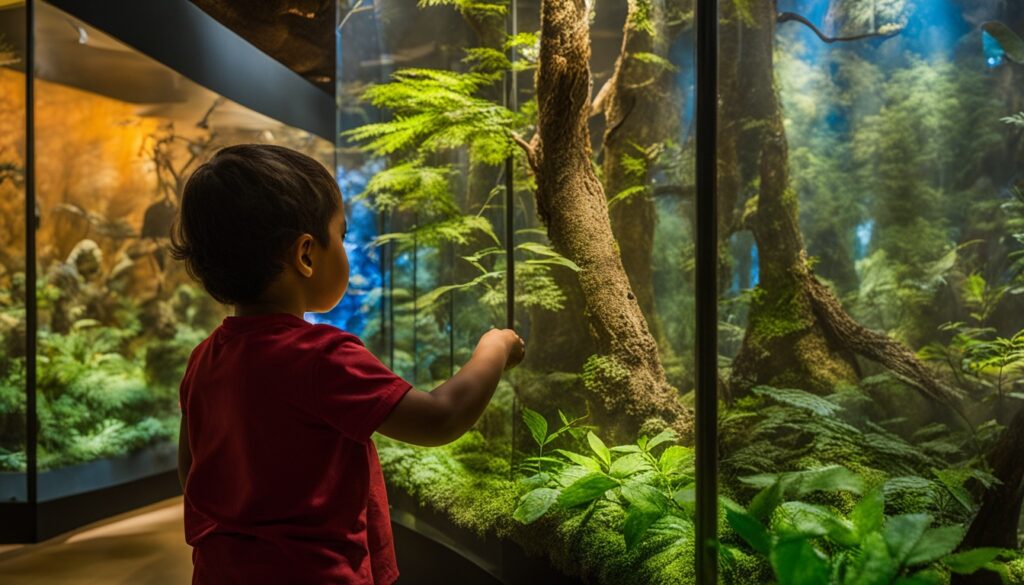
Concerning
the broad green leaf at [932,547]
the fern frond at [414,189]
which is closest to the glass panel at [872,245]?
the broad green leaf at [932,547]

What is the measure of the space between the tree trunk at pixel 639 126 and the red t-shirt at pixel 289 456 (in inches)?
59.3

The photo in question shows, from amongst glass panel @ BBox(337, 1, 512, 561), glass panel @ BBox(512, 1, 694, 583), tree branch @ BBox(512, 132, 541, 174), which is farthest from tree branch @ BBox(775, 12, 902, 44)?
glass panel @ BBox(337, 1, 512, 561)

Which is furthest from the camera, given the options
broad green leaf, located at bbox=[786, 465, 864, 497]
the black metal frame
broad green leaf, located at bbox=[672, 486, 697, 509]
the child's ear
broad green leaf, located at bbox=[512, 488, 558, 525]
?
the black metal frame

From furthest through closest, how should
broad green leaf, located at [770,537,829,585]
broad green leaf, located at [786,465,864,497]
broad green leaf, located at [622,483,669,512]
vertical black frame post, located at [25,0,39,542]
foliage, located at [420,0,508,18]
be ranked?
vertical black frame post, located at [25,0,39,542], foliage, located at [420,0,508,18], broad green leaf, located at [622,483,669,512], broad green leaf, located at [786,465,864,497], broad green leaf, located at [770,537,829,585]

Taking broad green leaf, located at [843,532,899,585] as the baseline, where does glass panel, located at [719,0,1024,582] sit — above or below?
above

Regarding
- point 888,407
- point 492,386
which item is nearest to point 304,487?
point 492,386

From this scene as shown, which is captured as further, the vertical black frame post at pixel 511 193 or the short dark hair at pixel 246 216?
the vertical black frame post at pixel 511 193

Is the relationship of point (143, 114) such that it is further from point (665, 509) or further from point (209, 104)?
point (665, 509)

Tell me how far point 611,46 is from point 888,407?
62.6 inches

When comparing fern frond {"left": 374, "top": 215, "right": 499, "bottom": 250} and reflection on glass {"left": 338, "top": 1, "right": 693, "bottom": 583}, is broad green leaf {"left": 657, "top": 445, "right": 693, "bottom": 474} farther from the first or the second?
fern frond {"left": 374, "top": 215, "right": 499, "bottom": 250}

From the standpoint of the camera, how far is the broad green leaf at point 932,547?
132 cm

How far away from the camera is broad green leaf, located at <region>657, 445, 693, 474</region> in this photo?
6.94 ft

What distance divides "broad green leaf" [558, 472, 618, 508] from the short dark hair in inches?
48.1

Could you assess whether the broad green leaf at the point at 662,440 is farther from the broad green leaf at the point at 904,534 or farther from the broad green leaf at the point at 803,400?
the broad green leaf at the point at 904,534
